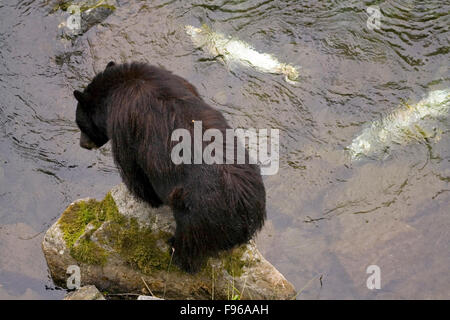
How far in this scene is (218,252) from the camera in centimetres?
486

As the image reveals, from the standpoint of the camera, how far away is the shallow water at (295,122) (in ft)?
19.3

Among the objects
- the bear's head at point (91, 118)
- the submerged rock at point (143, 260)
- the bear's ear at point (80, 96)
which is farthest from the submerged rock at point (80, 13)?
the submerged rock at point (143, 260)

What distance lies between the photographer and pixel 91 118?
527cm

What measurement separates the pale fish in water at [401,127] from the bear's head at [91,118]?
277cm

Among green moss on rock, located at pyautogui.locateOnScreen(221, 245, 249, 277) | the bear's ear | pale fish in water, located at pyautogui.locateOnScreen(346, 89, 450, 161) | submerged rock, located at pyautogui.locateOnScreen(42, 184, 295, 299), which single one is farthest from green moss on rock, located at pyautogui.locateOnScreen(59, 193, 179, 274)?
pale fish in water, located at pyautogui.locateOnScreen(346, 89, 450, 161)

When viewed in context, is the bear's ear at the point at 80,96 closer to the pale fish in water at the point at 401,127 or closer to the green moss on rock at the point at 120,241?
the green moss on rock at the point at 120,241

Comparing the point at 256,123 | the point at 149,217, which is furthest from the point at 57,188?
the point at 256,123

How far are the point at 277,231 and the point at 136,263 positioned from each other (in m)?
1.59

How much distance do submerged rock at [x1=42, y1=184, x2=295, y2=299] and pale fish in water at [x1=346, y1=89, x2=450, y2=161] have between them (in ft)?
7.01

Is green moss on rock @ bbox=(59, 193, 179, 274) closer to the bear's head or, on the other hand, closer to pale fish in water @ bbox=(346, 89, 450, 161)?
the bear's head

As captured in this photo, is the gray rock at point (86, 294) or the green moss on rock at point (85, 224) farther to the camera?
the green moss on rock at point (85, 224)

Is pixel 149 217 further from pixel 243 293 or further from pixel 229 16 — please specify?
pixel 229 16

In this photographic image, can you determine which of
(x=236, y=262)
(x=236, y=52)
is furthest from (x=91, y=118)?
(x=236, y=52)

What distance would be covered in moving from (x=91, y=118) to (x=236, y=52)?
2.95 meters
